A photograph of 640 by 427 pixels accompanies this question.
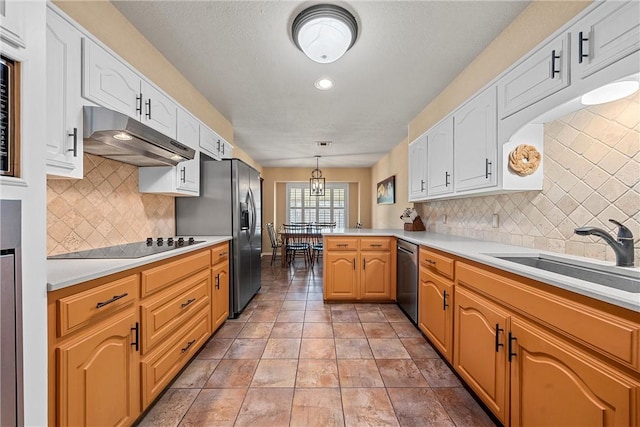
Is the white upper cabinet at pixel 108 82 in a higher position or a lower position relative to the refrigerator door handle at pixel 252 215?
higher

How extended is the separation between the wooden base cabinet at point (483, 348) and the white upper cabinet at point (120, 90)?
93.3 inches

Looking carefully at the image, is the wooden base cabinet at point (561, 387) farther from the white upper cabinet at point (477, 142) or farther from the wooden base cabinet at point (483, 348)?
the white upper cabinet at point (477, 142)

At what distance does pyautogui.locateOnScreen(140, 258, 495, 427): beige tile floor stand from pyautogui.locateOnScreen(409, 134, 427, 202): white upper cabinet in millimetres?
1438

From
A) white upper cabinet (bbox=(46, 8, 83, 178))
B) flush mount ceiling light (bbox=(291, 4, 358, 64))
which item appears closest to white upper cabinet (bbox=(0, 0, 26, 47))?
white upper cabinet (bbox=(46, 8, 83, 178))

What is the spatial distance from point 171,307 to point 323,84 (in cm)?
227

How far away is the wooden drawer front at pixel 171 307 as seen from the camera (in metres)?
1.45

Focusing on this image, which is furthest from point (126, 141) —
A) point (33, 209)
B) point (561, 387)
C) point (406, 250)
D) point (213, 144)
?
point (406, 250)

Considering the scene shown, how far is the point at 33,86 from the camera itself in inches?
32.0

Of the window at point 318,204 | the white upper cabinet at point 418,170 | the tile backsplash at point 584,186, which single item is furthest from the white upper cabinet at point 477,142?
the window at point 318,204

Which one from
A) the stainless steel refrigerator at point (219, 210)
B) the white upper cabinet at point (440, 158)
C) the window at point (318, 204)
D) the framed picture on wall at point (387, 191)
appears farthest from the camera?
the window at point (318, 204)

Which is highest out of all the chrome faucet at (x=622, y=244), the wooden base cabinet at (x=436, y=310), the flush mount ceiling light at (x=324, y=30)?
the flush mount ceiling light at (x=324, y=30)

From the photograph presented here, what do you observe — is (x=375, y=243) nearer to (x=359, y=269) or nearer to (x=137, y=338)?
(x=359, y=269)

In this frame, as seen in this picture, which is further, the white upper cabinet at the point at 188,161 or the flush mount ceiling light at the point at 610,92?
the white upper cabinet at the point at 188,161

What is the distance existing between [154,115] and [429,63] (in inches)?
87.4
